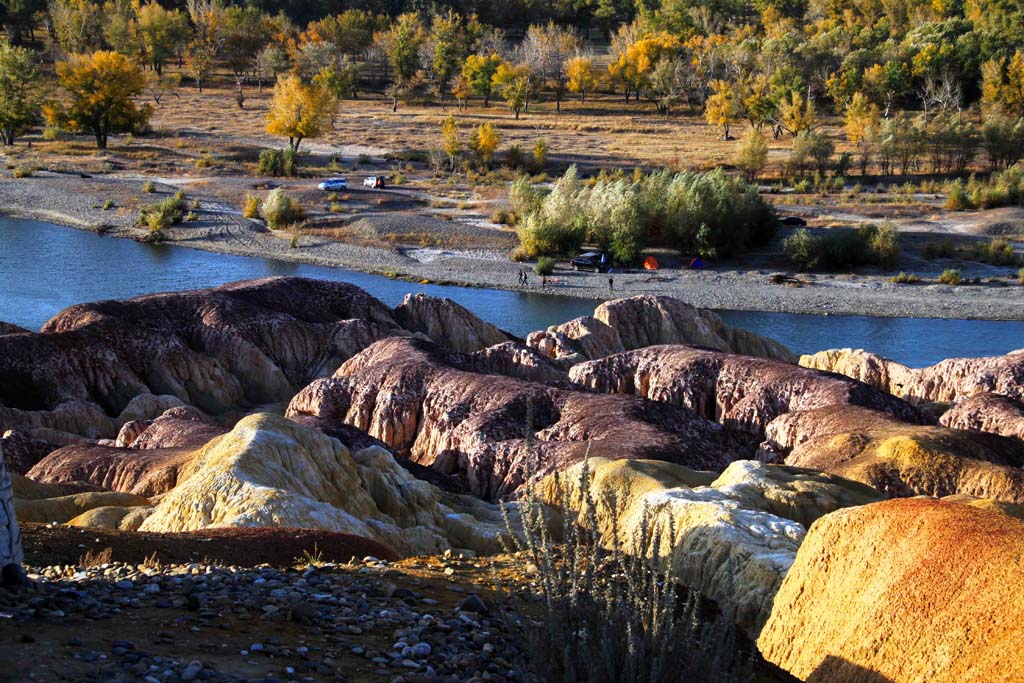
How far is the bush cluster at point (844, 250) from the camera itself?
71125 millimetres

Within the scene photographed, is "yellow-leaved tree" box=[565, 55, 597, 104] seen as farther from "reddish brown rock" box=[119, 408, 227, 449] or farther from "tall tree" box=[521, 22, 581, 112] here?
"reddish brown rock" box=[119, 408, 227, 449]

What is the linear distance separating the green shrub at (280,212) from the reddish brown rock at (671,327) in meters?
39.9

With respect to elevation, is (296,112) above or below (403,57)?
below

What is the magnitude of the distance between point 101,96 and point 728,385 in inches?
3213

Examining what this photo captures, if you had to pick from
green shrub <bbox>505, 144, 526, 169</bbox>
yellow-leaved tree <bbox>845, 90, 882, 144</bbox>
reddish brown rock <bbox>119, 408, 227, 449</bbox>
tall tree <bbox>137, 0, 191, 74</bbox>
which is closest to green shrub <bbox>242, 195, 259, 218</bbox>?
green shrub <bbox>505, 144, 526, 169</bbox>

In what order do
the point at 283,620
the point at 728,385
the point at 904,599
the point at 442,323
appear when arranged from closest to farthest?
1. the point at 904,599
2. the point at 283,620
3. the point at 728,385
4. the point at 442,323

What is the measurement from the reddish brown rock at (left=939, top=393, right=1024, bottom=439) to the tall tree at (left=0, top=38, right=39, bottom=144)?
8770cm

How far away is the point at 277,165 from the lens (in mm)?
93062

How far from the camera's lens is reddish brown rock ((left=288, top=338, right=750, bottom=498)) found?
24891 millimetres

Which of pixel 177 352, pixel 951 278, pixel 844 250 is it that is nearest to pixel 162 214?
pixel 844 250

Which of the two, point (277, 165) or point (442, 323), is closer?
point (442, 323)

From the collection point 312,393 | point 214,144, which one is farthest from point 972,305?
point 214,144

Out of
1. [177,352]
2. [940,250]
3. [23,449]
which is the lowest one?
[940,250]

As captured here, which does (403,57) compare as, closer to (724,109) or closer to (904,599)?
(724,109)
